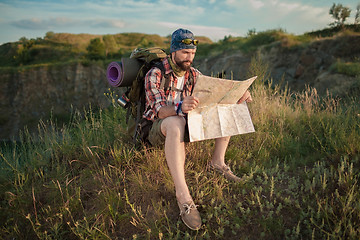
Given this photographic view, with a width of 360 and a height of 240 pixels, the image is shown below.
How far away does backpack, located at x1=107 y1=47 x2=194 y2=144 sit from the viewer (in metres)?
2.58

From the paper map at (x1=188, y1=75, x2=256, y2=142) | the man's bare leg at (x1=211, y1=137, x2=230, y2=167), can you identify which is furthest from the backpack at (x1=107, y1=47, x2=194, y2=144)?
the man's bare leg at (x1=211, y1=137, x2=230, y2=167)

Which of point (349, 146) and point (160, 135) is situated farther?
point (349, 146)

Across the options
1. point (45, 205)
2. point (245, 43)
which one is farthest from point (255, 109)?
point (245, 43)

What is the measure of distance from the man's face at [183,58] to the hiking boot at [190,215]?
4.47ft

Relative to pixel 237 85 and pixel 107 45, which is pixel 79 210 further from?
pixel 107 45

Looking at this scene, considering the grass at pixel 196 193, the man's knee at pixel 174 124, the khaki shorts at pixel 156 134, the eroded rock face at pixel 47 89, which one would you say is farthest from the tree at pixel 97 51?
the man's knee at pixel 174 124

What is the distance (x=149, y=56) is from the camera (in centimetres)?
263

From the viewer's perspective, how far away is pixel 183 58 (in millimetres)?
2539

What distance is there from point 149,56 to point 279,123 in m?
2.39

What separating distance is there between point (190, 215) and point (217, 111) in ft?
3.16

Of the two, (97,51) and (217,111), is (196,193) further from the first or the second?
(97,51)

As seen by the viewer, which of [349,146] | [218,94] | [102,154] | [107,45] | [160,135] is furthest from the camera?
[107,45]

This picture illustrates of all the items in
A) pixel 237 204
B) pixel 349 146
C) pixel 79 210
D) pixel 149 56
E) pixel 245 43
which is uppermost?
pixel 245 43

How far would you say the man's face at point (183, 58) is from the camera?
8.24 ft
